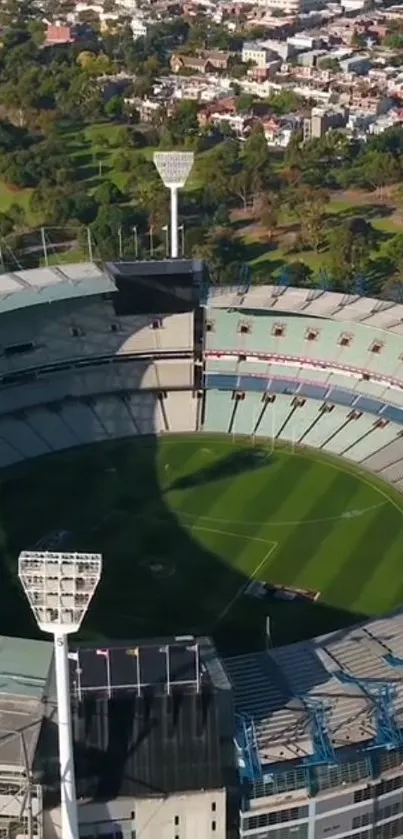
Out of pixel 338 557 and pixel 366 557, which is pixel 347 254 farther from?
pixel 338 557

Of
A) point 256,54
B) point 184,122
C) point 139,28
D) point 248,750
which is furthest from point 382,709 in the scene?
point 139,28

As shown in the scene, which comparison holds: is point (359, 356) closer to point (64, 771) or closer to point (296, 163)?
point (64, 771)

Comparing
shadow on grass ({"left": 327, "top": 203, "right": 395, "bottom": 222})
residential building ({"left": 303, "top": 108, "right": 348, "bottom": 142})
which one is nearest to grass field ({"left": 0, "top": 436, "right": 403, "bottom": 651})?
shadow on grass ({"left": 327, "top": 203, "right": 395, "bottom": 222})

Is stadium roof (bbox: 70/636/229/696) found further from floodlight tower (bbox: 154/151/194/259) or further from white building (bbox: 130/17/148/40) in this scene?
white building (bbox: 130/17/148/40)

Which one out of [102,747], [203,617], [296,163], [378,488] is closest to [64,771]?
[102,747]

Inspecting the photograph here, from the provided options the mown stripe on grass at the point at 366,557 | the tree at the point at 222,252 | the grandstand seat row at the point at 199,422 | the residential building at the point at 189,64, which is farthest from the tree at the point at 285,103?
the mown stripe on grass at the point at 366,557

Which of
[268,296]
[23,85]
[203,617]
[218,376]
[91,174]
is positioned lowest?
[203,617]
